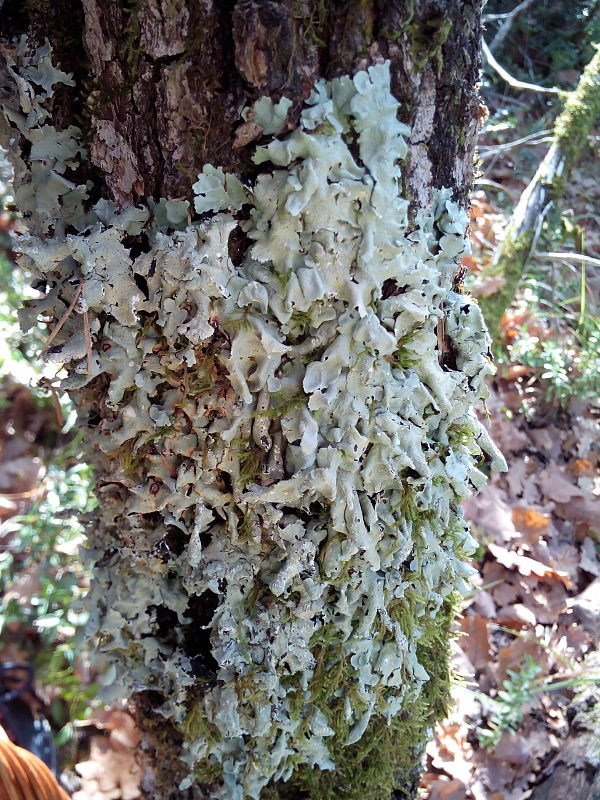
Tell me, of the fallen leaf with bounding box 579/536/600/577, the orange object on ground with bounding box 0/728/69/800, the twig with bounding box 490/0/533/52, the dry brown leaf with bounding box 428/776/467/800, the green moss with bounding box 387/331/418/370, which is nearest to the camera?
the green moss with bounding box 387/331/418/370

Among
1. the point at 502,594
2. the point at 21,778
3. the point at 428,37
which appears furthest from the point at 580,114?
the point at 21,778

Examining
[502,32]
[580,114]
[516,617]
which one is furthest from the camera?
[502,32]

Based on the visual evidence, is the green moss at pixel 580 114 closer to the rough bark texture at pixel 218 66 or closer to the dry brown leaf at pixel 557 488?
the dry brown leaf at pixel 557 488

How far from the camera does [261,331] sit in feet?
2.52

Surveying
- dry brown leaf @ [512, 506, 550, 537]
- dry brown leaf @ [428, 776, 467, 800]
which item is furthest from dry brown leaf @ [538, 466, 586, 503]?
dry brown leaf @ [428, 776, 467, 800]

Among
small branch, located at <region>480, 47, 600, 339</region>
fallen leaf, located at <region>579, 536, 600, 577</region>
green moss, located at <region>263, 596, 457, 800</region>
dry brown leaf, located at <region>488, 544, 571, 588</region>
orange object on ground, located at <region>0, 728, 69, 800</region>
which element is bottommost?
fallen leaf, located at <region>579, 536, 600, 577</region>

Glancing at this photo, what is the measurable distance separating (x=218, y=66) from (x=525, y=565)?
181cm

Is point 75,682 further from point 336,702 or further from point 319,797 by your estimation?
point 336,702

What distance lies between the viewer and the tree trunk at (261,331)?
2.38 feet

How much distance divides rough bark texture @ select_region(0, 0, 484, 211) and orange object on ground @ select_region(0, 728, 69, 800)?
3.06 ft

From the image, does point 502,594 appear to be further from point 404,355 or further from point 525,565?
point 404,355

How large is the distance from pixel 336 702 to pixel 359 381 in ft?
1.91

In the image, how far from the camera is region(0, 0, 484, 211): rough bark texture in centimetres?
70

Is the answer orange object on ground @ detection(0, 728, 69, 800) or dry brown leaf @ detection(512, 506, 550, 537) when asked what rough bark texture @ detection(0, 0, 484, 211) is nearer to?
orange object on ground @ detection(0, 728, 69, 800)
